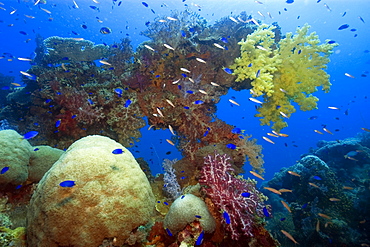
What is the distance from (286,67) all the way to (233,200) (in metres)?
5.69

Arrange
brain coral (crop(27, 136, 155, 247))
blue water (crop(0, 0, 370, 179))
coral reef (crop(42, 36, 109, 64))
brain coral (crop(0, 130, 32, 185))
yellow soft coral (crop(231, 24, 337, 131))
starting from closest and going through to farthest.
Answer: brain coral (crop(27, 136, 155, 247))
brain coral (crop(0, 130, 32, 185))
yellow soft coral (crop(231, 24, 337, 131))
coral reef (crop(42, 36, 109, 64))
blue water (crop(0, 0, 370, 179))

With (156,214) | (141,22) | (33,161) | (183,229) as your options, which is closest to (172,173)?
(156,214)

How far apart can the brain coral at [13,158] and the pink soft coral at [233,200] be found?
16.2ft

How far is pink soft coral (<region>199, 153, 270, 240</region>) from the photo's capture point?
387cm

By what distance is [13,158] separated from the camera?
15.5 feet

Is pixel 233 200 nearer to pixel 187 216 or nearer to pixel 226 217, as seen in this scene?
pixel 226 217

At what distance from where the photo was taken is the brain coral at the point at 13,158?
4543mm

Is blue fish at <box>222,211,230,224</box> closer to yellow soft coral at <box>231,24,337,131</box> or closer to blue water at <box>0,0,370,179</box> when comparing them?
yellow soft coral at <box>231,24,337,131</box>

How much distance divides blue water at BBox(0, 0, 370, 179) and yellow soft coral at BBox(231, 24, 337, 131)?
53.3 feet

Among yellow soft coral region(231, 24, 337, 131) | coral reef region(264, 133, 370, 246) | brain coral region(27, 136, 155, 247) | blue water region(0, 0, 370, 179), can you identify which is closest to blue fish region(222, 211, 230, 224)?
brain coral region(27, 136, 155, 247)

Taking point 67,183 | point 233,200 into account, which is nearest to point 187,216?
point 233,200

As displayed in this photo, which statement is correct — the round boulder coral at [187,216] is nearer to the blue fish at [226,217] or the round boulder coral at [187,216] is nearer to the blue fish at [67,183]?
the blue fish at [226,217]

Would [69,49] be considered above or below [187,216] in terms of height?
above

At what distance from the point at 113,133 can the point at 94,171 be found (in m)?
5.11
